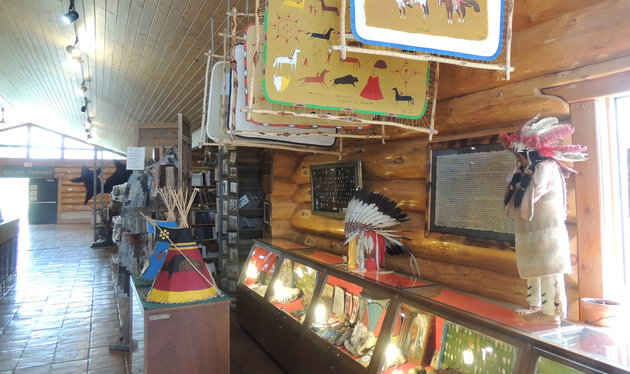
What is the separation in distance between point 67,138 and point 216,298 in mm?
18488

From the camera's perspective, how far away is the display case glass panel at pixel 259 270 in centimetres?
414

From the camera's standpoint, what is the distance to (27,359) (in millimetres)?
3674

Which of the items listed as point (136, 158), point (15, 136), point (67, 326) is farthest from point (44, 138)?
point (136, 158)

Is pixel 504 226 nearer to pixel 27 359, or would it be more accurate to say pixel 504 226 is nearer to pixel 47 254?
pixel 27 359

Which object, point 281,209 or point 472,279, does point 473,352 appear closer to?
point 472,279

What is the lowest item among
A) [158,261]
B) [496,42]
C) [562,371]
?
[562,371]

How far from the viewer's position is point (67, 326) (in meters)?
4.54

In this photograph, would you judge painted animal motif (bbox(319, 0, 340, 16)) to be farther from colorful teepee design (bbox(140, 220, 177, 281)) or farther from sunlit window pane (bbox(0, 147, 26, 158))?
sunlit window pane (bbox(0, 147, 26, 158))

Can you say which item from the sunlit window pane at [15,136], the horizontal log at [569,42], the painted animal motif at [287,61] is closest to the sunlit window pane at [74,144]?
the sunlit window pane at [15,136]

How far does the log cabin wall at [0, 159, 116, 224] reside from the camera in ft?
55.2

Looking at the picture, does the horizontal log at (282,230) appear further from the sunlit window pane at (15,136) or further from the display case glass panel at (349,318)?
the sunlit window pane at (15,136)

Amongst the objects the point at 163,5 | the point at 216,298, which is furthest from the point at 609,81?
the point at 163,5

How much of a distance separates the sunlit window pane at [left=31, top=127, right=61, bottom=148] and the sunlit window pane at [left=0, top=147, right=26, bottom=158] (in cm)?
50

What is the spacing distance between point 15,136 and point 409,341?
1991cm
